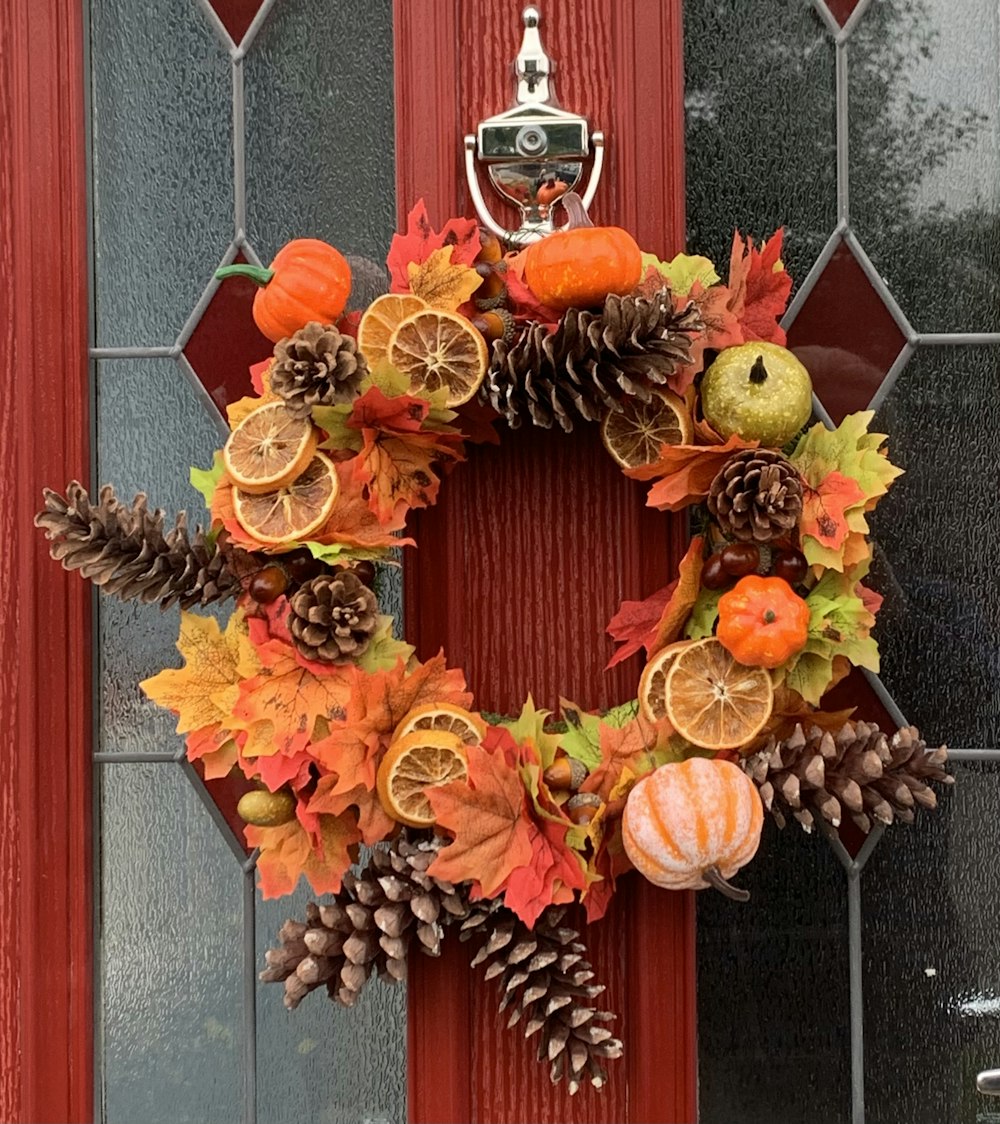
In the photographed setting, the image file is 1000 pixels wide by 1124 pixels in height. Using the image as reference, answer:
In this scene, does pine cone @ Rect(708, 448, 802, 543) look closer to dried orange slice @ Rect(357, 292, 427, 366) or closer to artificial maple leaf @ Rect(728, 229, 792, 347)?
artificial maple leaf @ Rect(728, 229, 792, 347)

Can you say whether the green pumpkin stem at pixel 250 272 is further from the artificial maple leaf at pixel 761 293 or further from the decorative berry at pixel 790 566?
the decorative berry at pixel 790 566

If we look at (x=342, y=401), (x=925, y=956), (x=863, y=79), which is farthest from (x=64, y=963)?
(x=863, y=79)

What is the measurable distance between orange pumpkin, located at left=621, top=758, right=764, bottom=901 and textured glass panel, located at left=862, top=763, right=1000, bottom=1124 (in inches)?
11.2

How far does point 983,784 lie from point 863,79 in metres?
0.78

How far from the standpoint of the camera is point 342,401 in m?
0.93

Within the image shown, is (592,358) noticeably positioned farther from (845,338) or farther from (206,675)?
(206,675)

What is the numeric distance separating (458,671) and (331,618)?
0.45ft

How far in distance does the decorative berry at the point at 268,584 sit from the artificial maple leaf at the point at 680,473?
35 centimetres

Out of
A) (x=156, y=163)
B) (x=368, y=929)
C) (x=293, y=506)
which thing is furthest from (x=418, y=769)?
(x=156, y=163)

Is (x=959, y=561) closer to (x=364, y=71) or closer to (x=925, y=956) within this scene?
(x=925, y=956)

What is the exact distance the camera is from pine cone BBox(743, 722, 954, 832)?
3.07 ft

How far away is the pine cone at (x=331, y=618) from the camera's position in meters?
0.93

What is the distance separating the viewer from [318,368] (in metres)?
0.91

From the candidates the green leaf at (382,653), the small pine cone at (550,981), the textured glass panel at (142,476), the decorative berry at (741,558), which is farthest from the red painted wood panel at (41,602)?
the decorative berry at (741,558)
